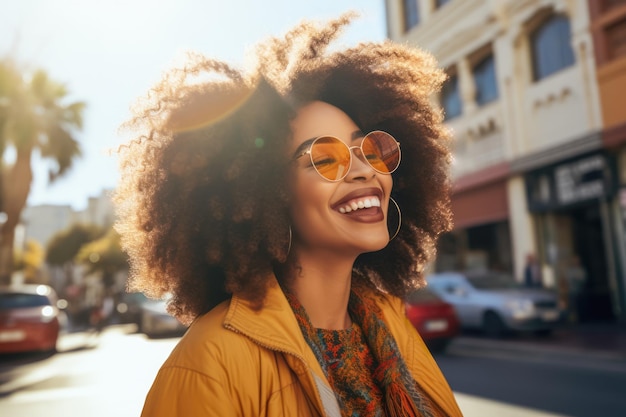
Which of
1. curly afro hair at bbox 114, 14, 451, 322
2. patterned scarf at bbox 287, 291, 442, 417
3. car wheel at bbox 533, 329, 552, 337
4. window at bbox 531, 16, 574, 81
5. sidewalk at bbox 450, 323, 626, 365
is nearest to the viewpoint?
patterned scarf at bbox 287, 291, 442, 417

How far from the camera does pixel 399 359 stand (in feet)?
6.27

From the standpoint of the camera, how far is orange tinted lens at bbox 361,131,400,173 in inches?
78.6

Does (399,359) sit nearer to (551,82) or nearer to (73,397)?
(73,397)

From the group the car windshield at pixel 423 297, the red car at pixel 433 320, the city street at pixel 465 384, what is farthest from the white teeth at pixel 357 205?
the car windshield at pixel 423 297

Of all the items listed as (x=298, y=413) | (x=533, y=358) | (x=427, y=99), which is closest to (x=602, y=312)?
(x=533, y=358)

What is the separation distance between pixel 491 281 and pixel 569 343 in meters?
2.57

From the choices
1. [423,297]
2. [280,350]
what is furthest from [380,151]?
[423,297]

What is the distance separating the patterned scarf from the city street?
14.4 ft

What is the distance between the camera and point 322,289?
1929 mm

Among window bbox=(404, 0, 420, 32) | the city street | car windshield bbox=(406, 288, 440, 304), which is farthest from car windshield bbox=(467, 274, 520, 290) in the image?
window bbox=(404, 0, 420, 32)

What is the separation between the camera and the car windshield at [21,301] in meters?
12.3

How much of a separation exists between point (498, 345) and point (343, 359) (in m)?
10.4

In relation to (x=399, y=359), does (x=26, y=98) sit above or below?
above

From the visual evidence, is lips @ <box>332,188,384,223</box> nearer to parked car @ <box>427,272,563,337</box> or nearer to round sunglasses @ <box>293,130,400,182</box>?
round sunglasses @ <box>293,130,400,182</box>
